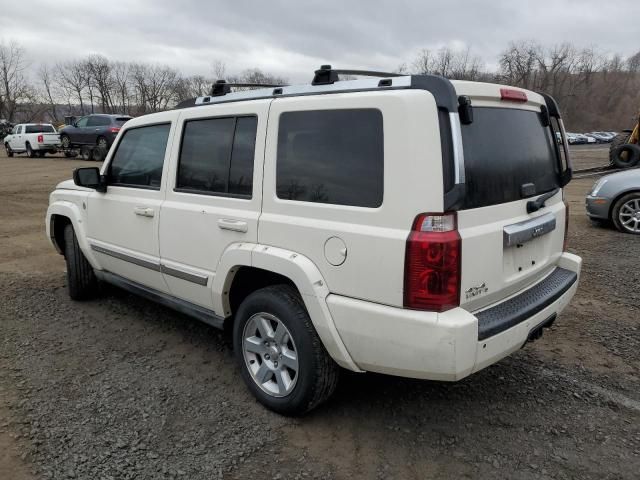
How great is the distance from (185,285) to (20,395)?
4.08ft

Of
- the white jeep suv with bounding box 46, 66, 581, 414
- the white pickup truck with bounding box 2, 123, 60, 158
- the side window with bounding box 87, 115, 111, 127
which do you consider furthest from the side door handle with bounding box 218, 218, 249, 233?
the white pickup truck with bounding box 2, 123, 60, 158

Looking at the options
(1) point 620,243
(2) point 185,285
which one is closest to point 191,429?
(2) point 185,285

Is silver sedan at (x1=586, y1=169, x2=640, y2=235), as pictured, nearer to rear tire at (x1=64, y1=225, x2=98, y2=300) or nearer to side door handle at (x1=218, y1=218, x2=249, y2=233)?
side door handle at (x1=218, y1=218, x2=249, y2=233)

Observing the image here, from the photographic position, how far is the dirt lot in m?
2.57

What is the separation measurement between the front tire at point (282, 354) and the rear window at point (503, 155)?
1.11 m

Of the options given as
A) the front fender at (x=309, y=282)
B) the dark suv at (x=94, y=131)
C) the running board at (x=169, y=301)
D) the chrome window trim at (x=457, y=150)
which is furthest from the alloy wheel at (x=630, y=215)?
the dark suv at (x=94, y=131)

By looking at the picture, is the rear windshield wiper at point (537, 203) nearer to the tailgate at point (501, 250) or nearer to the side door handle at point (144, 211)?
the tailgate at point (501, 250)

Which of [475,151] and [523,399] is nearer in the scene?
[475,151]

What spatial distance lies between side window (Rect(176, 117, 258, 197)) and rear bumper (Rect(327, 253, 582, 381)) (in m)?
1.05

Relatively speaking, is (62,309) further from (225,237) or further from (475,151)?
(475,151)

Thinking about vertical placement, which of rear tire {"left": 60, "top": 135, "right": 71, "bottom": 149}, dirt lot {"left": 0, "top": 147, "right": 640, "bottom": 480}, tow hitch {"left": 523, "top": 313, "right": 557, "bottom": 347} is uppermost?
rear tire {"left": 60, "top": 135, "right": 71, "bottom": 149}

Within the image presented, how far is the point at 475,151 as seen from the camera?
2.49 m

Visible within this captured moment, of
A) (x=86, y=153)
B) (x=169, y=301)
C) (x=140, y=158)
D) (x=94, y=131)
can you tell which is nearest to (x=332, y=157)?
(x=169, y=301)

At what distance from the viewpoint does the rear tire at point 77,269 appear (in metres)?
4.79
